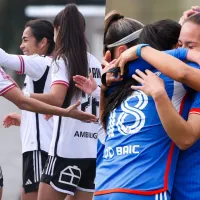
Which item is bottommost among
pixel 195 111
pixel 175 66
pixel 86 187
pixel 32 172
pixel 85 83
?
pixel 86 187

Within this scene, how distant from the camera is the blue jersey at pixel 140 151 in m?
1.32

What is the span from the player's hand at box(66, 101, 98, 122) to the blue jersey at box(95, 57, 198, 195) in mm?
329

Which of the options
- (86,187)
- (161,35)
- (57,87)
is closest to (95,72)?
(57,87)

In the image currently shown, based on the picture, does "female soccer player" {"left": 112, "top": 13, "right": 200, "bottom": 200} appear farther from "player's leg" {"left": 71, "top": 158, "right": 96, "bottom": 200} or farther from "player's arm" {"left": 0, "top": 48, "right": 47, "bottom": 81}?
"player's leg" {"left": 71, "top": 158, "right": 96, "bottom": 200}

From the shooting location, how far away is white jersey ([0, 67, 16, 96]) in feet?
5.39

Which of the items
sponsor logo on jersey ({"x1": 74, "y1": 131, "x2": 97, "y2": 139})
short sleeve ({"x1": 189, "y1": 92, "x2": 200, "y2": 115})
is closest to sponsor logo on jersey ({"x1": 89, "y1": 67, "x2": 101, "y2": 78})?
sponsor logo on jersey ({"x1": 74, "y1": 131, "x2": 97, "y2": 139})

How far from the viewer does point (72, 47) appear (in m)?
1.78

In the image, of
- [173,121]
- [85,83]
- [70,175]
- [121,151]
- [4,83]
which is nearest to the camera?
[173,121]

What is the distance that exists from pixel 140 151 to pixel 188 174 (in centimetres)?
15

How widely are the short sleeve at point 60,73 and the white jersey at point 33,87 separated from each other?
0.02 meters

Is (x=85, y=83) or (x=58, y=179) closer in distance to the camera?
(x=85, y=83)

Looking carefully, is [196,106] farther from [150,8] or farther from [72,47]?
[150,8]

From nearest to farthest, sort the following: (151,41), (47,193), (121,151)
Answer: (121,151), (151,41), (47,193)

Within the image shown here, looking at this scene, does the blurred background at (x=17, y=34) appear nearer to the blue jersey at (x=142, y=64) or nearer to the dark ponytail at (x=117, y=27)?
the dark ponytail at (x=117, y=27)
